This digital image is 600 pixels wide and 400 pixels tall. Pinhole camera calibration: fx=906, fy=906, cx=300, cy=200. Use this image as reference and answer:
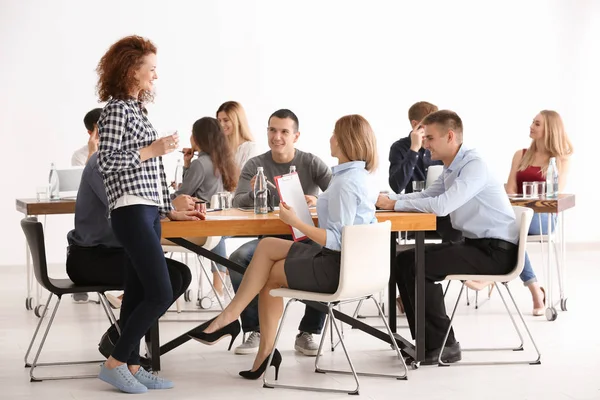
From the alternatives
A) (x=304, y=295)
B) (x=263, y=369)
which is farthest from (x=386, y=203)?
(x=263, y=369)

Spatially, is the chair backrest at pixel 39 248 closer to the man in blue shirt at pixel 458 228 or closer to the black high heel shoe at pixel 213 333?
the black high heel shoe at pixel 213 333

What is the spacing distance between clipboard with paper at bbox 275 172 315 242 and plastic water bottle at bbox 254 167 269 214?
321mm

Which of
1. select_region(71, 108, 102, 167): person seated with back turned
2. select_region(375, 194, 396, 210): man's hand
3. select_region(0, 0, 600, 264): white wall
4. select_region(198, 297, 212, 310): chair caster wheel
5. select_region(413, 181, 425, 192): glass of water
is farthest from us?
select_region(0, 0, 600, 264): white wall

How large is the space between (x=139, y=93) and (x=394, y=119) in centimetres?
512

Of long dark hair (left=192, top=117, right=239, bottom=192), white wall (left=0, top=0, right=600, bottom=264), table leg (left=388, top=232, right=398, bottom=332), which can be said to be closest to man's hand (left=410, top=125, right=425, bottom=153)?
long dark hair (left=192, top=117, right=239, bottom=192)

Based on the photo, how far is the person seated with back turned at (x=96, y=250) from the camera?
410cm

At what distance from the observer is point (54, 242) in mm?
8219

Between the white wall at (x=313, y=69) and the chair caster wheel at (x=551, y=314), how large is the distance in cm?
345

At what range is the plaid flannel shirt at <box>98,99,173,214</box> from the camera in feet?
11.8

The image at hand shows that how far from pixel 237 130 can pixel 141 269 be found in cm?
282

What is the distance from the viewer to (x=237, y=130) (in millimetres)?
6367

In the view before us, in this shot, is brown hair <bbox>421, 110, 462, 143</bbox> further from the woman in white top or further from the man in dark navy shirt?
the woman in white top

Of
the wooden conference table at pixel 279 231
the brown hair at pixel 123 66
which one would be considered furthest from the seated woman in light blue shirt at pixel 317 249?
the brown hair at pixel 123 66

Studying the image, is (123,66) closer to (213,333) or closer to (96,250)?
(96,250)
